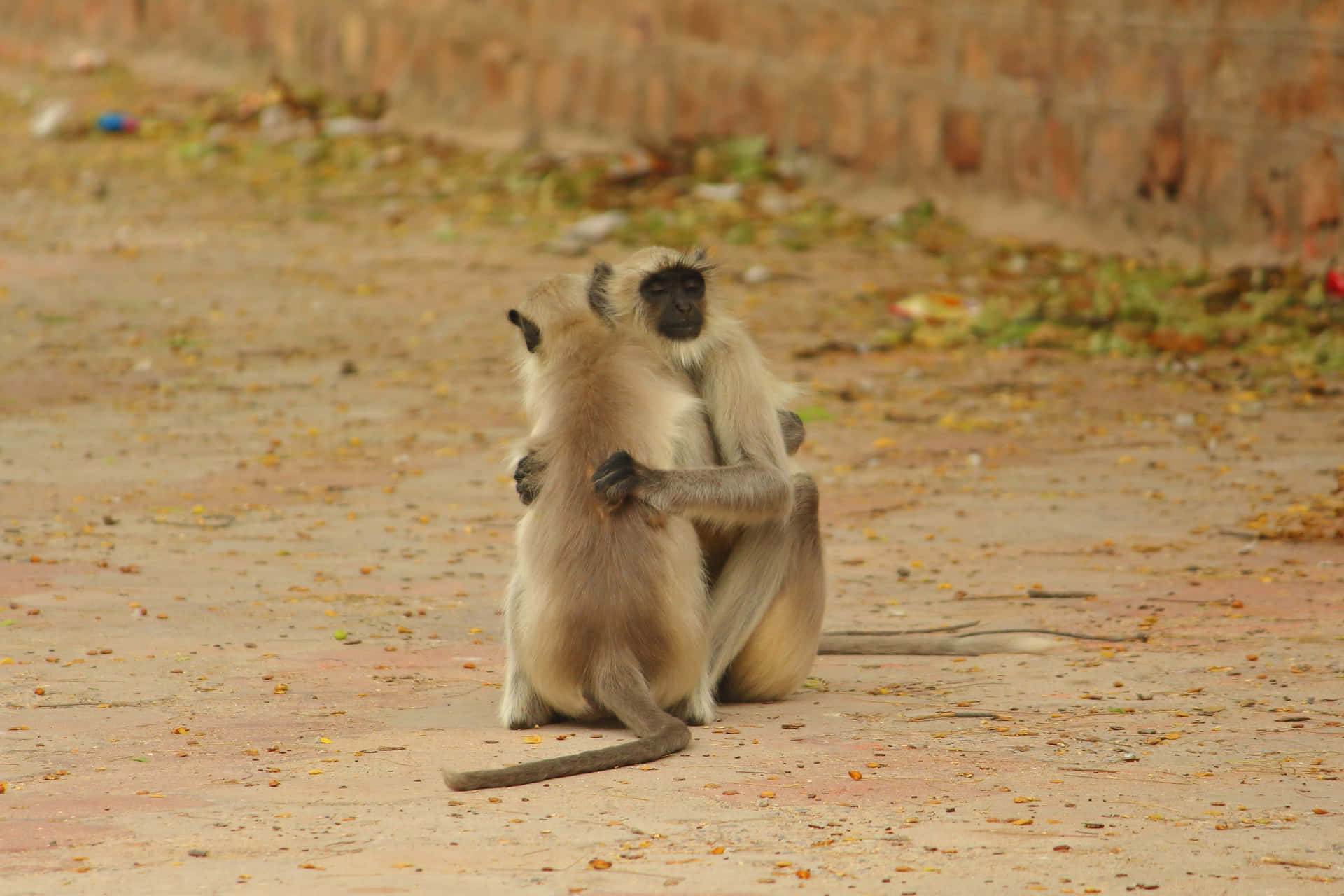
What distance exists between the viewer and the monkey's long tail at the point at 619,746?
396 cm

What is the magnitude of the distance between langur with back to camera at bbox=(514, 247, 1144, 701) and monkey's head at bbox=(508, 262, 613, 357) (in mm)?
97

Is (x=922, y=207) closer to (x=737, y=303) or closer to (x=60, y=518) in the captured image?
(x=737, y=303)

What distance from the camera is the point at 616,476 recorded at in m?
4.34

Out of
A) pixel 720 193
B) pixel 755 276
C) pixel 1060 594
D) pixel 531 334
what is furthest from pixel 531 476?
pixel 720 193

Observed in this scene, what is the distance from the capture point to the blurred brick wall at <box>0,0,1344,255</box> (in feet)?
35.7

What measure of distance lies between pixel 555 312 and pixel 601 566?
2.19ft

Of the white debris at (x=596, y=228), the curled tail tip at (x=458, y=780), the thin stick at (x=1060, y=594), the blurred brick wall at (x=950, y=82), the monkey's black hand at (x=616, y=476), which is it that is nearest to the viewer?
the curled tail tip at (x=458, y=780)

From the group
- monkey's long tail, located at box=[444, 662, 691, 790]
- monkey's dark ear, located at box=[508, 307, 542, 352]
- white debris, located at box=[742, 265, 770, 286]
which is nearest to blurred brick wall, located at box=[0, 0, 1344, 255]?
white debris, located at box=[742, 265, 770, 286]

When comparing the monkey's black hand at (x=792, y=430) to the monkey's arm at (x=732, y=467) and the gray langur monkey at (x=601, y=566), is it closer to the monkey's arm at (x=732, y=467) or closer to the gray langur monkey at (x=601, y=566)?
the monkey's arm at (x=732, y=467)

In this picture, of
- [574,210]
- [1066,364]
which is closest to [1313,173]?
[1066,364]

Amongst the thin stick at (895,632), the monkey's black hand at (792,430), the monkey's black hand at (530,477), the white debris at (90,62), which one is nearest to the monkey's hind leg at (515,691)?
the monkey's black hand at (530,477)

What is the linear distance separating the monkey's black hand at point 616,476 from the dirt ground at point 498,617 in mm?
582

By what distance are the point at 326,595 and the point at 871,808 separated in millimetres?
2645

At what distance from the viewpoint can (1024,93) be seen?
12.3m
